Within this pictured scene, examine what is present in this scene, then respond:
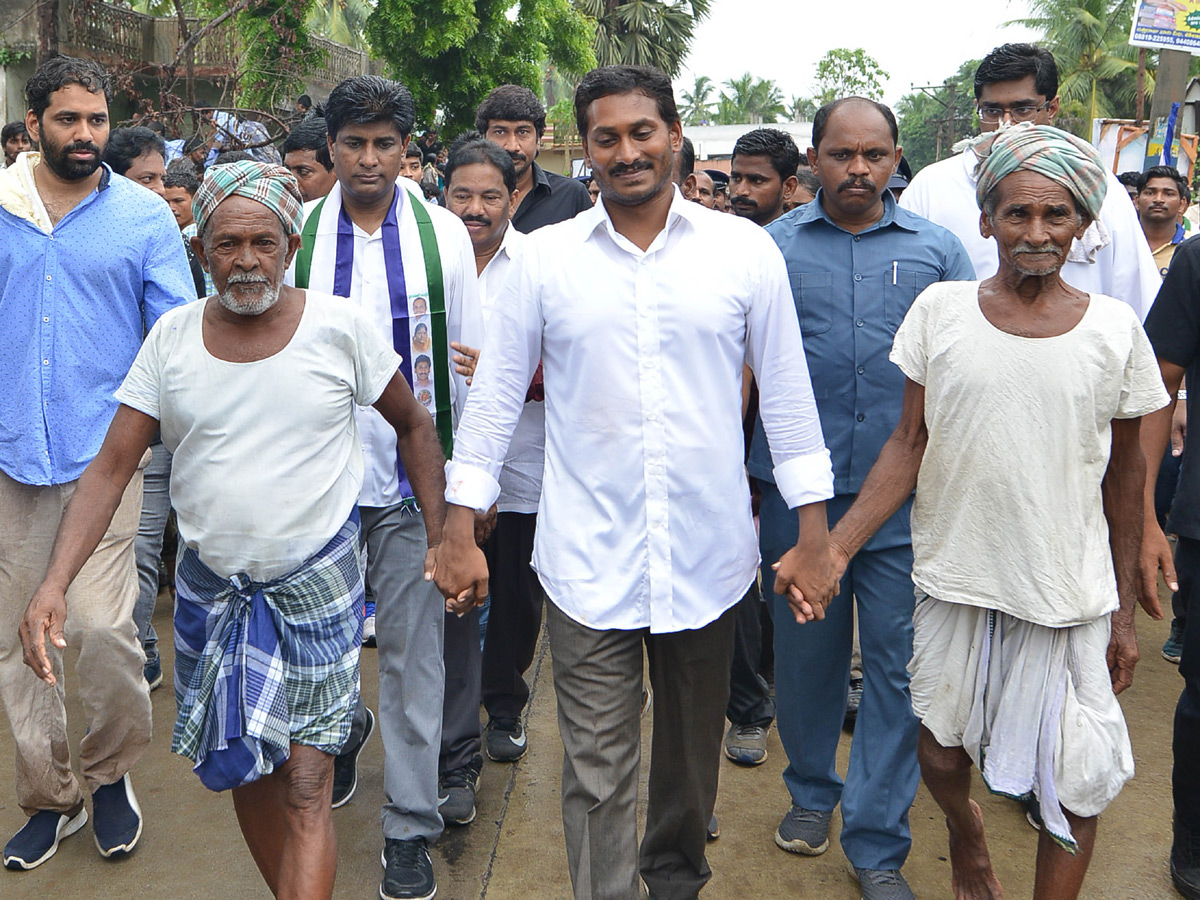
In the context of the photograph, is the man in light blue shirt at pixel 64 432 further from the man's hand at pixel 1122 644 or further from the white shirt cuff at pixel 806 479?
the man's hand at pixel 1122 644

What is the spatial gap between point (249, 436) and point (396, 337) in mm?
880

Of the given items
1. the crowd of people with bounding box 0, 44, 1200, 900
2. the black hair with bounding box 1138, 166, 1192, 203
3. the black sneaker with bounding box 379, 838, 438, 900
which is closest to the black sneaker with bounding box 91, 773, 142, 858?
the crowd of people with bounding box 0, 44, 1200, 900

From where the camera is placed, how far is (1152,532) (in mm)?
3035

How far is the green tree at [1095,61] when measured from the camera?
120 feet

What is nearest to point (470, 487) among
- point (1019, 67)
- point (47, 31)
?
point (1019, 67)

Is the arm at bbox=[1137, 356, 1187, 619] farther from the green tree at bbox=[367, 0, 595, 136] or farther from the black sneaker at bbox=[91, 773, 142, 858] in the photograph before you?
the green tree at bbox=[367, 0, 595, 136]

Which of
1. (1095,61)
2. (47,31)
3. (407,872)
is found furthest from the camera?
(1095,61)

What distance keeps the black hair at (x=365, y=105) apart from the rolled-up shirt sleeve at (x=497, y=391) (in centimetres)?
109

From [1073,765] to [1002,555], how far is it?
52 centimetres

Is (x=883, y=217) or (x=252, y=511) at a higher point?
(x=883, y=217)

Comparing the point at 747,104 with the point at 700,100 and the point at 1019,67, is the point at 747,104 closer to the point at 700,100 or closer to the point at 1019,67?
the point at 700,100

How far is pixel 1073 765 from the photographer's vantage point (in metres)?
2.78

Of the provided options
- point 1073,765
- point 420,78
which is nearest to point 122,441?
point 1073,765

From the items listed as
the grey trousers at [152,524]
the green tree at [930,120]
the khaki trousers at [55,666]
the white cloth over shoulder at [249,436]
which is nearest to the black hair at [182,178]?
the grey trousers at [152,524]
